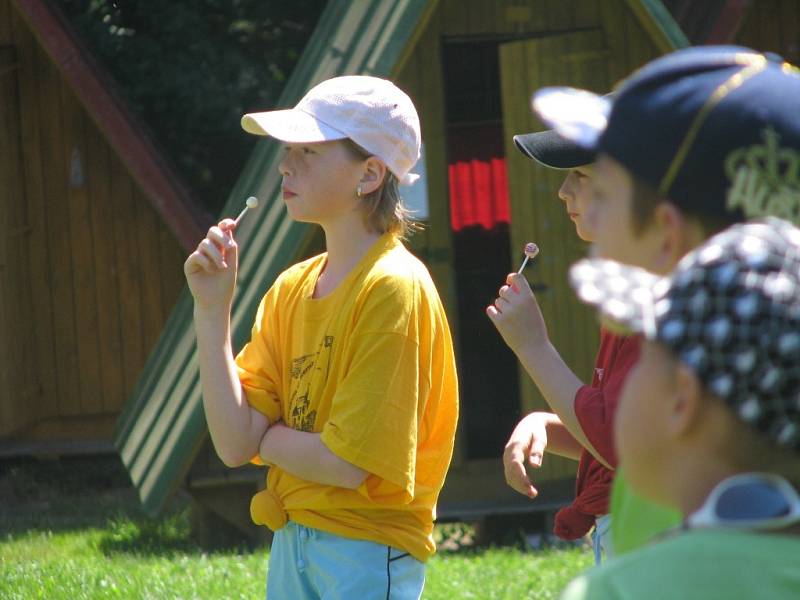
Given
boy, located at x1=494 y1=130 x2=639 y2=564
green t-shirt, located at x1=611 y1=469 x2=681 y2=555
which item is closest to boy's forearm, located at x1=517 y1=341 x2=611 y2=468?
boy, located at x1=494 y1=130 x2=639 y2=564

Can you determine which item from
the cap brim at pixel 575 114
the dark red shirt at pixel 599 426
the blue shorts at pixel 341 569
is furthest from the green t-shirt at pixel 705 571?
the blue shorts at pixel 341 569

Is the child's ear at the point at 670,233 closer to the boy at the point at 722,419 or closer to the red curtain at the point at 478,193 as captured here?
the boy at the point at 722,419

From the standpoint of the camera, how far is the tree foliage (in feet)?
34.7

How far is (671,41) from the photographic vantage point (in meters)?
6.95

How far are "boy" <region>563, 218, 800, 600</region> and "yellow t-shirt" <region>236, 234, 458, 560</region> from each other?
151 cm

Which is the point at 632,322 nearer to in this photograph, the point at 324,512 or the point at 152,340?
the point at 324,512

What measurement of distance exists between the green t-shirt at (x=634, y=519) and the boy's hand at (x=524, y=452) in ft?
3.27

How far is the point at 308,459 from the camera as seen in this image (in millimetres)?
2918

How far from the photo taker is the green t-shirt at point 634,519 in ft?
5.66

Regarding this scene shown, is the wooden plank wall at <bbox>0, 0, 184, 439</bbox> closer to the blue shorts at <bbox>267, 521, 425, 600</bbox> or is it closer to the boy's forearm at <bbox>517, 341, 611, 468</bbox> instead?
the blue shorts at <bbox>267, 521, 425, 600</bbox>

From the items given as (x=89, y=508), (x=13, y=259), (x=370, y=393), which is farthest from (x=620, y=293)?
(x=13, y=259)

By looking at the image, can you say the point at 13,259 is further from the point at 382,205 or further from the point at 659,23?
the point at 382,205

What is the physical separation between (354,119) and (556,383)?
820 millimetres

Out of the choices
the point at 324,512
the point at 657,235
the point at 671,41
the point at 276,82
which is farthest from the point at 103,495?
the point at 657,235
